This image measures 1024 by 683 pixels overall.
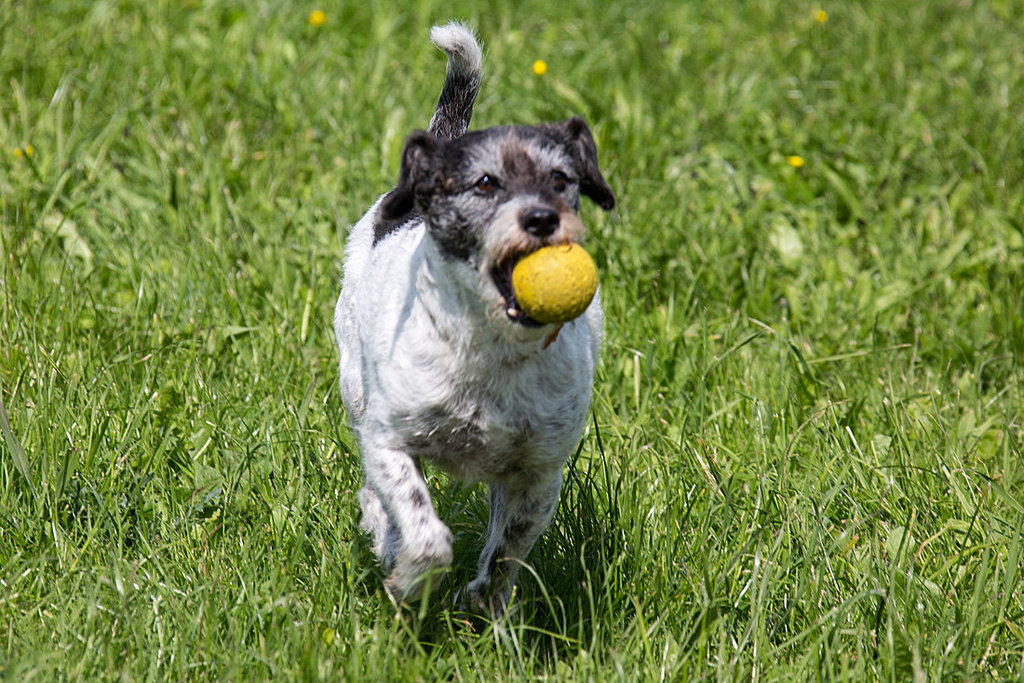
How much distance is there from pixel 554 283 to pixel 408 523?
2.77ft

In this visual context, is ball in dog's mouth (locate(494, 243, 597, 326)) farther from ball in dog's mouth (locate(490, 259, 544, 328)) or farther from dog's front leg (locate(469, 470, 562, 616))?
dog's front leg (locate(469, 470, 562, 616))

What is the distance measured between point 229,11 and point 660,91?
285 cm

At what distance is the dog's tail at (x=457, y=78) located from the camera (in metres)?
3.86

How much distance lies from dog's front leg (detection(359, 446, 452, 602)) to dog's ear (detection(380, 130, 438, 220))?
72cm

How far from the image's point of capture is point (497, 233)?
9.82ft

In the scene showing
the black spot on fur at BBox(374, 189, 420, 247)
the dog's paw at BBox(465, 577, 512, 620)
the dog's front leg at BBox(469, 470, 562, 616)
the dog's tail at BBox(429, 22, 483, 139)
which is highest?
the dog's tail at BBox(429, 22, 483, 139)

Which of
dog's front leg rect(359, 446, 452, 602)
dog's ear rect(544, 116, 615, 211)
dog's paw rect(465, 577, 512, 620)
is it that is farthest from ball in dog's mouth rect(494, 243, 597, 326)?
dog's paw rect(465, 577, 512, 620)

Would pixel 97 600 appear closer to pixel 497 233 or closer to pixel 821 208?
pixel 497 233

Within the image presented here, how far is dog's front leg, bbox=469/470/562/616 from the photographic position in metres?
3.50

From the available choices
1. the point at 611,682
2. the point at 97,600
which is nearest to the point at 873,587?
the point at 611,682

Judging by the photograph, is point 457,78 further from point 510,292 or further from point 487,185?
point 510,292

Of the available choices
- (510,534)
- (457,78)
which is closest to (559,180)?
(457,78)

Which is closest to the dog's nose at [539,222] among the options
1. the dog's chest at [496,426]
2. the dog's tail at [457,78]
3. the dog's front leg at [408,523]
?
the dog's chest at [496,426]

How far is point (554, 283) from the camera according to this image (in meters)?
2.88
